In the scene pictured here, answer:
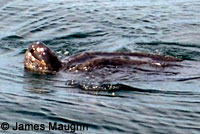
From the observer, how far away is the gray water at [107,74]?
7.20 m

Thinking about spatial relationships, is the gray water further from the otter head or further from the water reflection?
the otter head

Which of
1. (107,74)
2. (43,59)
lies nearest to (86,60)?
(107,74)

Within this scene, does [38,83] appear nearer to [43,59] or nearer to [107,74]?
[43,59]

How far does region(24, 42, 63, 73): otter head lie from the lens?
30.3 ft

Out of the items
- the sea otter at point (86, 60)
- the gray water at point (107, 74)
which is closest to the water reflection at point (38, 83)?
the gray water at point (107, 74)

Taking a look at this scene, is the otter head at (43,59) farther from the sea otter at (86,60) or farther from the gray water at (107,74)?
the gray water at (107,74)

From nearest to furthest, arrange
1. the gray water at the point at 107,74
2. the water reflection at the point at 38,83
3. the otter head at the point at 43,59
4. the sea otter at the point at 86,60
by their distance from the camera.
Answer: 1. the gray water at the point at 107,74
2. the water reflection at the point at 38,83
3. the sea otter at the point at 86,60
4. the otter head at the point at 43,59

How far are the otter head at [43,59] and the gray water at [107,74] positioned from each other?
175 mm

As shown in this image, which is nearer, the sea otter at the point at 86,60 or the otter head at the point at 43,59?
the sea otter at the point at 86,60

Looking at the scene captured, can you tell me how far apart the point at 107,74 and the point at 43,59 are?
1186 millimetres

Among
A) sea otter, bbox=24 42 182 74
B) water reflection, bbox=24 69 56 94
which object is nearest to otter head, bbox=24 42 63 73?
sea otter, bbox=24 42 182 74

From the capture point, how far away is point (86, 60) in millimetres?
9039

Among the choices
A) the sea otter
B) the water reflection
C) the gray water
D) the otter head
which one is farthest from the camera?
the otter head

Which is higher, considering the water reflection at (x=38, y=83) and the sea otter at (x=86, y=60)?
the sea otter at (x=86, y=60)
